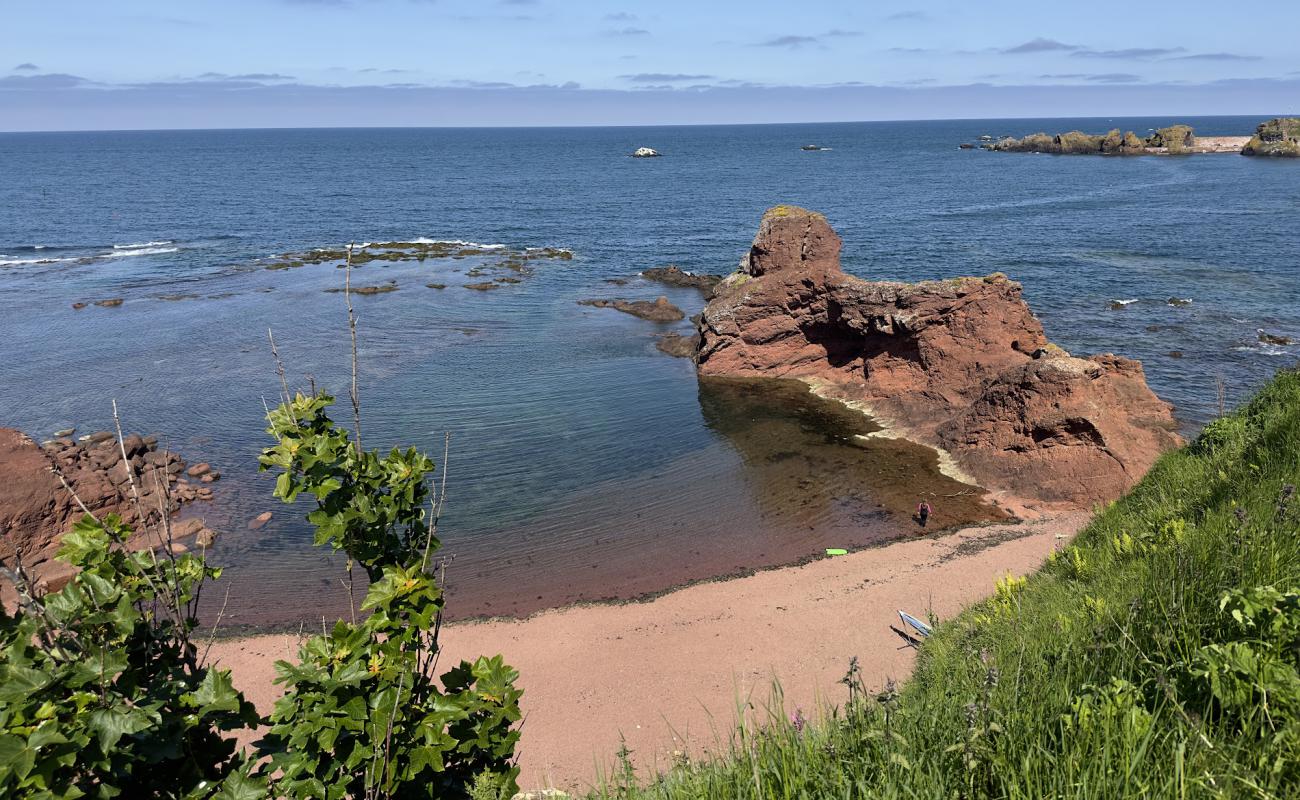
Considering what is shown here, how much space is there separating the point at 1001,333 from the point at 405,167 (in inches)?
6216

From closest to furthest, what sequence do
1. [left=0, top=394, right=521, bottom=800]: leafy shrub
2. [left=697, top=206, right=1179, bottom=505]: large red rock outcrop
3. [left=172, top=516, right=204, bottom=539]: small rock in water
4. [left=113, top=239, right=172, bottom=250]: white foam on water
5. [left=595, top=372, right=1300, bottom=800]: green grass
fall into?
[left=0, top=394, right=521, bottom=800]: leafy shrub
[left=595, top=372, right=1300, bottom=800]: green grass
[left=172, top=516, right=204, bottom=539]: small rock in water
[left=697, top=206, right=1179, bottom=505]: large red rock outcrop
[left=113, top=239, right=172, bottom=250]: white foam on water

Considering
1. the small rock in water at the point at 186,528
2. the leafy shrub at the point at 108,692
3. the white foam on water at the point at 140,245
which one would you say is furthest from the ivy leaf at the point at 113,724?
the white foam on water at the point at 140,245

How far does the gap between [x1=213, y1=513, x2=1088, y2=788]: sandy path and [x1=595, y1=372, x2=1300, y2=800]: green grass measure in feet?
27.1

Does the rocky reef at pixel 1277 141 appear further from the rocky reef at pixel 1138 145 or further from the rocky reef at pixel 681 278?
the rocky reef at pixel 681 278

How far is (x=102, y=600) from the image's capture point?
522 cm

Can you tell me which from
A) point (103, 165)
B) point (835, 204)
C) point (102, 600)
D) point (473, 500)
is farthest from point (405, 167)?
point (102, 600)

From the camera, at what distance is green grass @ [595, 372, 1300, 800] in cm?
479

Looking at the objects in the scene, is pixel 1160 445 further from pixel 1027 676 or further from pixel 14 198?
pixel 14 198

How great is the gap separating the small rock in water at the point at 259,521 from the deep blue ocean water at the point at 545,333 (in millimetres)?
488

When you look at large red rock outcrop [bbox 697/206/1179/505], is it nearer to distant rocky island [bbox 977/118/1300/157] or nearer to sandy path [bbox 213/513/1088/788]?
sandy path [bbox 213/513/1088/788]

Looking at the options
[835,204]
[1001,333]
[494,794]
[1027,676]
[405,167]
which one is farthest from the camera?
A: [405,167]

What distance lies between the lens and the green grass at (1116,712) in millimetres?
4789

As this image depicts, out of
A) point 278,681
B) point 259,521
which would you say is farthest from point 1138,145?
point 278,681

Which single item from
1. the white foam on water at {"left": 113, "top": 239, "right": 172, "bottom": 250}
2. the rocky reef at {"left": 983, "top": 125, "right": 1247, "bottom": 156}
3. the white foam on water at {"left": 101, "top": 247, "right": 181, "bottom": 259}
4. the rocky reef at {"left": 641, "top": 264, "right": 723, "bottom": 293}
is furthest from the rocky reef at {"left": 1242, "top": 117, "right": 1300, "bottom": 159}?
the white foam on water at {"left": 113, "top": 239, "right": 172, "bottom": 250}
